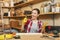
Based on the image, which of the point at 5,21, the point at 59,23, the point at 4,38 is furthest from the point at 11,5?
the point at 4,38

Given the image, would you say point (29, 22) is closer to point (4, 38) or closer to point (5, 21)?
point (4, 38)

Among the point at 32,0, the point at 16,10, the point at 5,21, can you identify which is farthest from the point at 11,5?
the point at 32,0

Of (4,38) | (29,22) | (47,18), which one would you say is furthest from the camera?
(47,18)

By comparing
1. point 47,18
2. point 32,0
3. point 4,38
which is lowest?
point 4,38

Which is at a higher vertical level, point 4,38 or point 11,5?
point 11,5

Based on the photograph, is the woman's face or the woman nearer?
the woman

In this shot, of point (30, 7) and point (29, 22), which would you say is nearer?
point (29, 22)

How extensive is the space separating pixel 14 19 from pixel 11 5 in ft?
1.74

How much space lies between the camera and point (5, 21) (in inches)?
213

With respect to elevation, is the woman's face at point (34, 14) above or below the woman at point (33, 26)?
above

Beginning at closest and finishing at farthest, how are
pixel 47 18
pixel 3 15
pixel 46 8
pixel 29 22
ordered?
1. pixel 29 22
2. pixel 46 8
3. pixel 47 18
4. pixel 3 15

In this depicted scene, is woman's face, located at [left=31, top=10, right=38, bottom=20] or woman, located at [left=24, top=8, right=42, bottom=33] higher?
woman's face, located at [left=31, top=10, right=38, bottom=20]

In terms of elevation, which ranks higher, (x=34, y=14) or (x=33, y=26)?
(x=34, y=14)

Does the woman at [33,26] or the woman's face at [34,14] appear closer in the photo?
the woman at [33,26]
